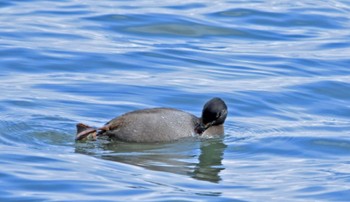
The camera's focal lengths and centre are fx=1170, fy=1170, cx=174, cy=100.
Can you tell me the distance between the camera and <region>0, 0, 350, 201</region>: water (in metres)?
12.3

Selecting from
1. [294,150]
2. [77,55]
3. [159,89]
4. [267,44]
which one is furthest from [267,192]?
[267,44]

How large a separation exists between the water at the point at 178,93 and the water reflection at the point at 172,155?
0.02m

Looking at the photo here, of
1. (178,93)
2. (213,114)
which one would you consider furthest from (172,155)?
(178,93)

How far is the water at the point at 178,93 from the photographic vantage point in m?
12.3

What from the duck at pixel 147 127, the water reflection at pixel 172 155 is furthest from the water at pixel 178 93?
the duck at pixel 147 127

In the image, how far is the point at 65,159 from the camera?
13.1m

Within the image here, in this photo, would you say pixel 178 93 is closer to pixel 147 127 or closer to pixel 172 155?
pixel 147 127

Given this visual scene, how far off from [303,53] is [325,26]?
130 inches

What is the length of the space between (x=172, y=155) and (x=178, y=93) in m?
3.49

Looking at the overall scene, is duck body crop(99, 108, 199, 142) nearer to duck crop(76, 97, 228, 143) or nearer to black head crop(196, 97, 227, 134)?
duck crop(76, 97, 228, 143)

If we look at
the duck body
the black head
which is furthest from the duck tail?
the black head

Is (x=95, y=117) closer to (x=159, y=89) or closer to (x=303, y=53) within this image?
(x=159, y=89)

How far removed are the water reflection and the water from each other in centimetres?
2

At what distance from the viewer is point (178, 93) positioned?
17109mm
